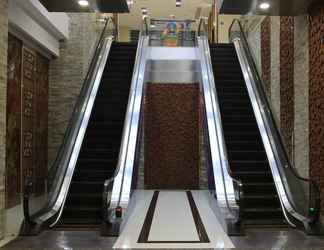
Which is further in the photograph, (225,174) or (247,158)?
(247,158)

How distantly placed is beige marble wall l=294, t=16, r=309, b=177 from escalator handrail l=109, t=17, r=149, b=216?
2.97 metres

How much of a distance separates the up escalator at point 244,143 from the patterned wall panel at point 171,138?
1452mm

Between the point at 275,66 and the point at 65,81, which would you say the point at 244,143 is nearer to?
the point at 275,66

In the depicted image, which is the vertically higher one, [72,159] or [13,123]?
[13,123]

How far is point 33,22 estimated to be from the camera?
8.04 m

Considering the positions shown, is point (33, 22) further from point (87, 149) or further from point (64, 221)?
point (64, 221)

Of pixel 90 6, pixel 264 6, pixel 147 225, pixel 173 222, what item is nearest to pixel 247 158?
pixel 173 222

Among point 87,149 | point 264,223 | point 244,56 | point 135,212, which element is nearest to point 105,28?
point 244,56

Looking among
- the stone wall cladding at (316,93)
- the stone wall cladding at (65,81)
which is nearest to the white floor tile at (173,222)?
the stone wall cladding at (316,93)

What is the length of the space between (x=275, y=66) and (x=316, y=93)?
247 centimetres

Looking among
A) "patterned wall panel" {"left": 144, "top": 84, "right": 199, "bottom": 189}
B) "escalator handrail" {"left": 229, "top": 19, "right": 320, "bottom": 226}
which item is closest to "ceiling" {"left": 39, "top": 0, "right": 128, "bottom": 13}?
"escalator handrail" {"left": 229, "top": 19, "right": 320, "bottom": 226}

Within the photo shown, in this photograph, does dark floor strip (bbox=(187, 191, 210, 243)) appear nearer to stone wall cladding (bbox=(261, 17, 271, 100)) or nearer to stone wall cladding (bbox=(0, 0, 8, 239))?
stone wall cladding (bbox=(0, 0, 8, 239))

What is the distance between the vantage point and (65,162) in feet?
24.6

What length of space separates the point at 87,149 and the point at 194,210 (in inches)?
94.7
